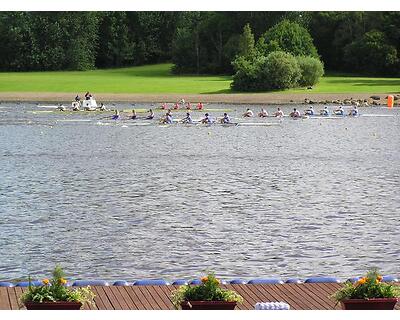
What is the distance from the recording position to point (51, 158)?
35.4 metres

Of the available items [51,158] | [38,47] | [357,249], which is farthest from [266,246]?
[51,158]

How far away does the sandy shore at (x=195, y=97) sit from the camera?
2491 centimetres

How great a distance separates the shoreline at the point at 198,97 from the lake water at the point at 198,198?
242 cm

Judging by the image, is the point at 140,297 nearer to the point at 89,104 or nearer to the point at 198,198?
the point at 198,198

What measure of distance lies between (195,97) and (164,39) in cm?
557

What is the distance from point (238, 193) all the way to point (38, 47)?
9582 mm

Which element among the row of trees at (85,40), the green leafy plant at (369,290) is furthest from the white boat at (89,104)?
the green leafy plant at (369,290)

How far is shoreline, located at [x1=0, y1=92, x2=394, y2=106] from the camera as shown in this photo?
25.0 metres

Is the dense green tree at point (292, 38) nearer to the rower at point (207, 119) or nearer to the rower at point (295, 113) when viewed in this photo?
the rower at point (207, 119)

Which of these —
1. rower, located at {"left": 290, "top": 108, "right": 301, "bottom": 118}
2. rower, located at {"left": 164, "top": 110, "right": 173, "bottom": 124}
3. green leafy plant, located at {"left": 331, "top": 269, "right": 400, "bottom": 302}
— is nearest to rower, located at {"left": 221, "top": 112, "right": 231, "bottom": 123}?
rower, located at {"left": 164, "top": 110, "right": 173, "bottom": 124}

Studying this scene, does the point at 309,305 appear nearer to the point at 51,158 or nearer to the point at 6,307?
the point at 6,307

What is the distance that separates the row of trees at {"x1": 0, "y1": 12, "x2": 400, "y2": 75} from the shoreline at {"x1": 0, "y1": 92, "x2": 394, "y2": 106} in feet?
7.62

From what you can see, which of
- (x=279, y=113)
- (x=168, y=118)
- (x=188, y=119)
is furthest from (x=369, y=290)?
(x=188, y=119)

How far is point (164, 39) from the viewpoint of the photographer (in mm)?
19484
